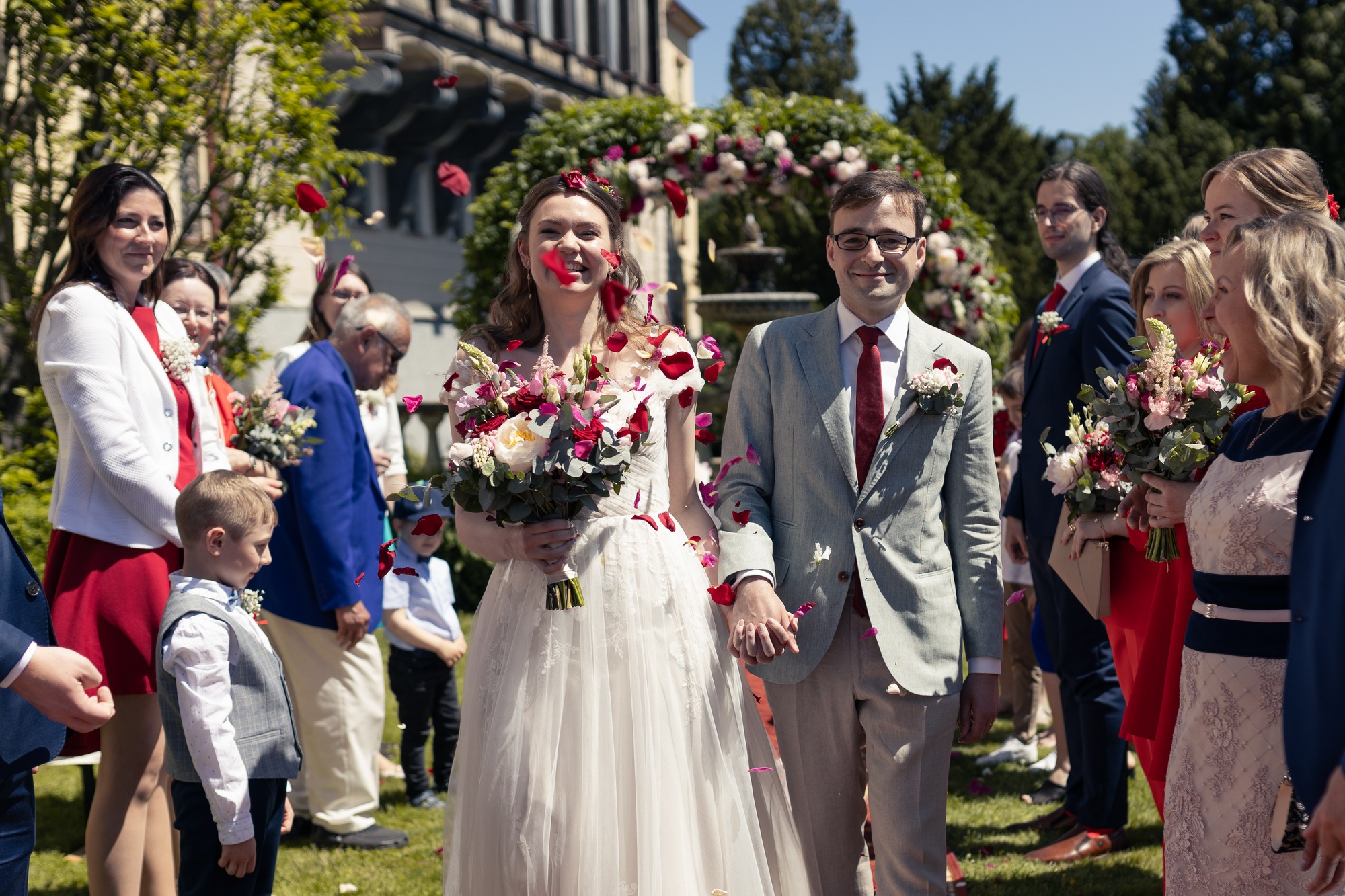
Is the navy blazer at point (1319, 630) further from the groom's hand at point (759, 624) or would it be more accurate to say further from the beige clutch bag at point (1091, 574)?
the beige clutch bag at point (1091, 574)

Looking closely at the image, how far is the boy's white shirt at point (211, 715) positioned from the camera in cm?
319

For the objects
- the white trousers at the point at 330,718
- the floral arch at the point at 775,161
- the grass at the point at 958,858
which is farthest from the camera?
the floral arch at the point at 775,161

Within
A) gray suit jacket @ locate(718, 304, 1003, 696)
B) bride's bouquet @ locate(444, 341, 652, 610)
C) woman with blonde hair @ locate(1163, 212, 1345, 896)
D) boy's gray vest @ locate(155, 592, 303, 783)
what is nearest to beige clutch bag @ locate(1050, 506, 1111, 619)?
gray suit jacket @ locate(718, 304, 1003, 696)

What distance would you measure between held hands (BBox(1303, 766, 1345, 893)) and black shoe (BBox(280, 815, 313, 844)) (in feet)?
14.8

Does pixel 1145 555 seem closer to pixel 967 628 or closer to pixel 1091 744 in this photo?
pixel 967 628

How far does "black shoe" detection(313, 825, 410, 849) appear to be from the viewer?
17.0 ft

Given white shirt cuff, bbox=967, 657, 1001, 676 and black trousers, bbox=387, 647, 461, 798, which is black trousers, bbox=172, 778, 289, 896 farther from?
black trousers, bbox=387, 647, 461, 798

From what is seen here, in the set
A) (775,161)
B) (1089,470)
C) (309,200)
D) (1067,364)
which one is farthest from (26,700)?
(775,161)

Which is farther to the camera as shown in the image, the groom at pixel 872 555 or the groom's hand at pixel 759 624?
the groom at pixel 872 555

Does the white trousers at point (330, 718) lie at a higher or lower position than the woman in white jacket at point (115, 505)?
lower

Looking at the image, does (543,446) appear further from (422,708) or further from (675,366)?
(422,708)

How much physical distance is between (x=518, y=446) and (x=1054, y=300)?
3266 mm

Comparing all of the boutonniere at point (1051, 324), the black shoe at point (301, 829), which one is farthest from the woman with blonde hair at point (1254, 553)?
the black shoe at point (301, 829)

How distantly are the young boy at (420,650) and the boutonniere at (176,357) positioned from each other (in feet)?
5.89
